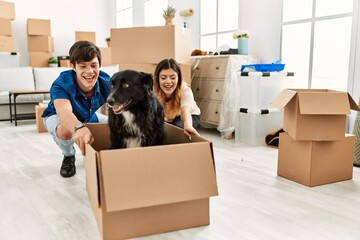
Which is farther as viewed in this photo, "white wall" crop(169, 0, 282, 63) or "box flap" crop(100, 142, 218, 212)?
"white wall" crop(169, 0, 282, 63)

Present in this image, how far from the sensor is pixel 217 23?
476 centimetres

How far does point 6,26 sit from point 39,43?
2.38 feet

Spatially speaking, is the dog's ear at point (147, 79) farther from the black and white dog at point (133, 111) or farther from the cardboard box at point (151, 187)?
the cardboard box at point (151, 187)

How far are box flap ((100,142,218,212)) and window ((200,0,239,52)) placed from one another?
2872 mm

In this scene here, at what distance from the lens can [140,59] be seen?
12.5 ft

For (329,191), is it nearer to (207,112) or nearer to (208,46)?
(207,112)

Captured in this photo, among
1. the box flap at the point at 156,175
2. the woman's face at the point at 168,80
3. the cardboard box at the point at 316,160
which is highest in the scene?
the woman's face at the point at 168,80

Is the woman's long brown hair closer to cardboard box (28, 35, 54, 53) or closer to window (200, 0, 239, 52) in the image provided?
window (200, 0, 239, 52)

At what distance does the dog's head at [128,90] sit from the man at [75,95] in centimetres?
24

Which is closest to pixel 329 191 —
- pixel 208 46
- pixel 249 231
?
pixel 249 231

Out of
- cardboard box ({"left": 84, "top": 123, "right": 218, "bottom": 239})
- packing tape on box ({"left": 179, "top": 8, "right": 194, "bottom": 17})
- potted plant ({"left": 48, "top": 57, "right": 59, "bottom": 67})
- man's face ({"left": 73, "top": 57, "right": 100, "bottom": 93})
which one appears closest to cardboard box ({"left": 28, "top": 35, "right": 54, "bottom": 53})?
potted plant ({"left": 48, "top": 57, "right": 59, "bottom": 67})

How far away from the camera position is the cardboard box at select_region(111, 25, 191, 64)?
3695 millimetres

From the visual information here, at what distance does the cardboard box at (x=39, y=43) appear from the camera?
23.7ft

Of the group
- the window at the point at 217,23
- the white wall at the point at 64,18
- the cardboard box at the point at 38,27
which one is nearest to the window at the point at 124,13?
the white wall at the point at 64,18
